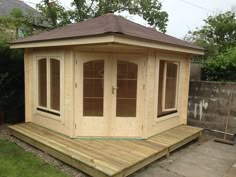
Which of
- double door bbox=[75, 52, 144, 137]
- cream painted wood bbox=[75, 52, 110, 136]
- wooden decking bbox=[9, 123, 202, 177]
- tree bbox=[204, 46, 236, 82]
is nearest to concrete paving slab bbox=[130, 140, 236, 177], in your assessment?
wooden decking bbox=[9, 123, 202, 177]

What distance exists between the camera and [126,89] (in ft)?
14.3

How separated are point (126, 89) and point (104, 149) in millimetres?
1259

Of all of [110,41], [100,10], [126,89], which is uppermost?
[100,10]

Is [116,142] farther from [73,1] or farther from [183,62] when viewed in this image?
[73,1]

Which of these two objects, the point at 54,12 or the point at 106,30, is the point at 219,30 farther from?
the point at 106,30

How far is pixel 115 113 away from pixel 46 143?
1.43 meters

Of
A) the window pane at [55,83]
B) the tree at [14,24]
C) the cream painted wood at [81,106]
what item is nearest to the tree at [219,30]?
the cream painted wood at [81,106]

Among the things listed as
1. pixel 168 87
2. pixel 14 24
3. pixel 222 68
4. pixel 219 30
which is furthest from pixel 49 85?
pixel 219 30

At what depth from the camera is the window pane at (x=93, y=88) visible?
427 cm

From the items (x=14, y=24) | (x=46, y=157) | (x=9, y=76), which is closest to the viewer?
(x=46, y=157)

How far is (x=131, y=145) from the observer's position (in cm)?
405

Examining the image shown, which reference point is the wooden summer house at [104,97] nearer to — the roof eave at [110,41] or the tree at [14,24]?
the roof eave at [110,41]

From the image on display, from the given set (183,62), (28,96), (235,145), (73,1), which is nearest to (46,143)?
(28,96)

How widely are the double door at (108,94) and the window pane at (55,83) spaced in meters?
0.56
